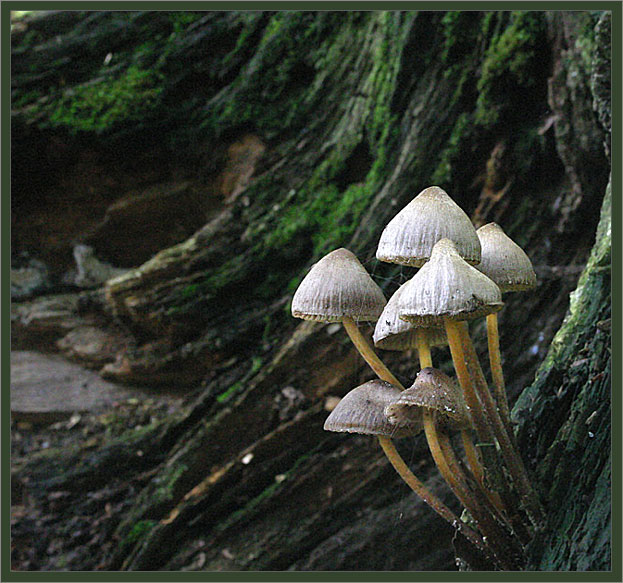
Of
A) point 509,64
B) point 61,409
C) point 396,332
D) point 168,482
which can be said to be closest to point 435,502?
point 396,332

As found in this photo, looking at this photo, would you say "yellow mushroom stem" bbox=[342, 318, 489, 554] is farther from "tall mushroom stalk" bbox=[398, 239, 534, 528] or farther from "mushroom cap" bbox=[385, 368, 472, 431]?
"tall mushroom stalk" bbox=[398, 239, 534, 528]

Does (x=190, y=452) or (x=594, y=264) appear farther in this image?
(x=190, y=452)

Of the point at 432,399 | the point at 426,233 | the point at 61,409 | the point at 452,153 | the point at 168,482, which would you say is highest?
the point at 452,153

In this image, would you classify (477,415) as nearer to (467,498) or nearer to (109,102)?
(467,498)

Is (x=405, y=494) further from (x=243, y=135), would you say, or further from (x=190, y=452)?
(x=243, y=135)

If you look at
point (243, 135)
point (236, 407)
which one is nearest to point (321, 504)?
point (236, 407)

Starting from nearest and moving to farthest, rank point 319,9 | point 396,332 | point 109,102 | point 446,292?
point 446,292 < point 396,332 < point 319,9 < point 109,102
